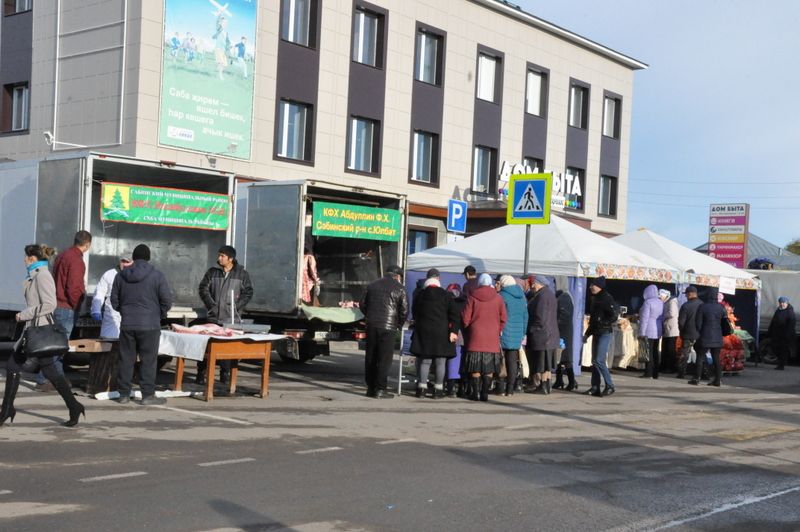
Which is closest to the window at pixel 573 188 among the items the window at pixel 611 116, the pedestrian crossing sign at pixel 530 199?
the window at pixel 611 116

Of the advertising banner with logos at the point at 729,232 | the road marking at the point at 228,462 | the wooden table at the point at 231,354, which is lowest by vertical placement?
the road marking at the point at 228,462

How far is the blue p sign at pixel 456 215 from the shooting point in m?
21.3

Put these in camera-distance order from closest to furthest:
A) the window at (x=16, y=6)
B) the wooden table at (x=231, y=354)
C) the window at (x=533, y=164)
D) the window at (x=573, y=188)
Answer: the wooden table at (x=231, y=354)
the window at (x=16, y=6)
the window at (x=533, y=164)
the window at (x=573, y=188)

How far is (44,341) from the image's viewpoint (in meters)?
9.83

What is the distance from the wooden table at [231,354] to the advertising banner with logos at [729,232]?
96.5 feet

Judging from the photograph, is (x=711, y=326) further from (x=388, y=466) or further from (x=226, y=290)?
(x=388, y=466)

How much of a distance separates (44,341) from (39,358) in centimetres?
18

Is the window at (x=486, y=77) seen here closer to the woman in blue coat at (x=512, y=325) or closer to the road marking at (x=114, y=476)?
the woman in blue coat at (x=512, y=325)

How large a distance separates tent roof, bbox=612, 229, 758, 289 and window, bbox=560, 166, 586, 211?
1053 cm

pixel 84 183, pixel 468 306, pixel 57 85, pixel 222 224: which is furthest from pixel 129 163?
pixel 57 85

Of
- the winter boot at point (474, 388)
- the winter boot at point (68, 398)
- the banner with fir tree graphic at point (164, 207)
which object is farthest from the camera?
the banner with fir tree graphic at point (164, 207)

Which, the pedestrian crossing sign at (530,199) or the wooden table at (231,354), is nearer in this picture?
the wooden table at (231,354)

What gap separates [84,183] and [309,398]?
421cm

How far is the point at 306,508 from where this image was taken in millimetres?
6934
